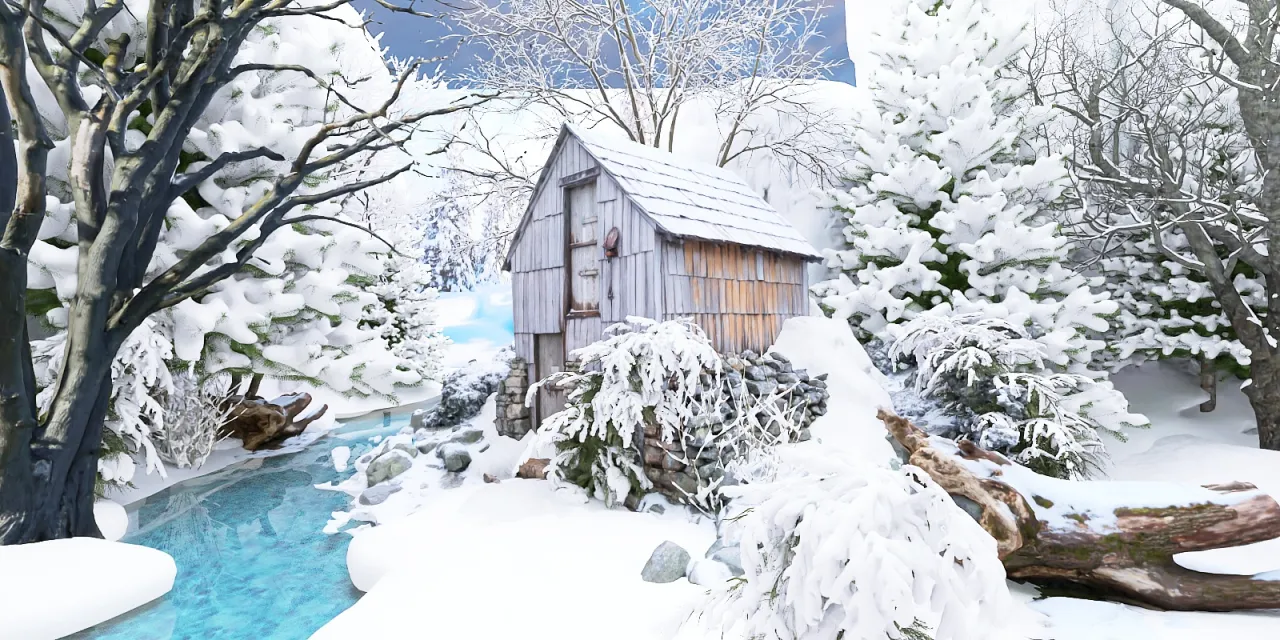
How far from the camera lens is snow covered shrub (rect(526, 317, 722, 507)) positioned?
5.65m

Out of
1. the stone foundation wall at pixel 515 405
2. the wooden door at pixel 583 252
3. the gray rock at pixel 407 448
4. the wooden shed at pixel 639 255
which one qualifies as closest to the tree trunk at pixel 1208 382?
the wooden shed at pixel 639 255

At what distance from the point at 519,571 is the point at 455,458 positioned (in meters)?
3.91

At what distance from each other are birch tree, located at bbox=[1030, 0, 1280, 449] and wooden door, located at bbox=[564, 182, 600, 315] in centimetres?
627

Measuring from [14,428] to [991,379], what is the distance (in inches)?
367

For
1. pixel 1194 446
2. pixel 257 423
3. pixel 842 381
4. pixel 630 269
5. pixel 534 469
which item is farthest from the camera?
pixel 257 423

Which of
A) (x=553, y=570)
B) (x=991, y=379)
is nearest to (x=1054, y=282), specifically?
(x=991, y=379)

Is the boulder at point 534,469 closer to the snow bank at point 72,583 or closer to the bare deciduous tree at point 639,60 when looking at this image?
the snow bank at point 72,583

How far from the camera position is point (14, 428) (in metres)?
4.94

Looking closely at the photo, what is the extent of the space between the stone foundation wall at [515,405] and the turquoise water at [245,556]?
7.29 ft

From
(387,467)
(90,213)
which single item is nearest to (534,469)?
(387,467)

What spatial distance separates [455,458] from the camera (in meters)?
7.83

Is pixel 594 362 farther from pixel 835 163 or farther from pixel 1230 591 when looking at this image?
pixel 835 163

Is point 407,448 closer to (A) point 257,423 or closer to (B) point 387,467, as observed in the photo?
(B) point 387,467

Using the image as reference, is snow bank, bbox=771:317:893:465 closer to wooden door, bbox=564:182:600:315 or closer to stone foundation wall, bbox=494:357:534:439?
wooden door, bbox=564:182:600:315
